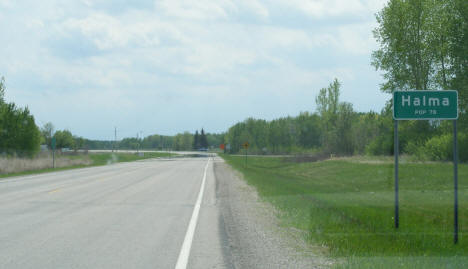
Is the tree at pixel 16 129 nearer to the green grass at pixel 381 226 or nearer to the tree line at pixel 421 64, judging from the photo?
the tree line at pixel 421 64

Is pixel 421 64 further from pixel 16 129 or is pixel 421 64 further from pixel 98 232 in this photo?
pixel 16 129

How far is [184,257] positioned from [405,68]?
3708cm

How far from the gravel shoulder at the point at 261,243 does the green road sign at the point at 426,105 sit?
11.6ft

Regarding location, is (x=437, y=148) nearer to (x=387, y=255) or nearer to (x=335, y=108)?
(x=387, y=255)

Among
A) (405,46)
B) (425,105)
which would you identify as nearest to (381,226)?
(425,105)

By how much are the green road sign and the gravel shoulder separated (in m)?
3.52

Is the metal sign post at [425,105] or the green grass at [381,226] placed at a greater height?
the metal sign post at [425,105]

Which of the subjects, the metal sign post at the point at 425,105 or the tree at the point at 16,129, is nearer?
the metal sign post at the point at 425,105

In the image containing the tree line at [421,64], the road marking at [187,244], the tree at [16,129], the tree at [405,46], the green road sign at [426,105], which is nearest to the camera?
the road marking at [187,244]

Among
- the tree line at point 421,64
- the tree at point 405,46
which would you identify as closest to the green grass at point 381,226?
the tree line at point 421,64

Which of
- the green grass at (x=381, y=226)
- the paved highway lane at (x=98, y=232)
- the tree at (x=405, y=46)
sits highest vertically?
the tree at (x=405, y=46)

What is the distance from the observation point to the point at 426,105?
10102mm

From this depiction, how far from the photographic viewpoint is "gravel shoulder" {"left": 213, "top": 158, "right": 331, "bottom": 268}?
7.47 meters

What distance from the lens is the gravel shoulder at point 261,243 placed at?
7.47 metres
